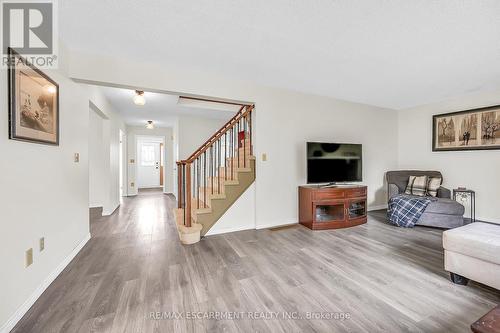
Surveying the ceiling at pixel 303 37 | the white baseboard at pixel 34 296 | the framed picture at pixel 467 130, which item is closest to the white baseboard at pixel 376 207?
the framed picture at pixel 467 130

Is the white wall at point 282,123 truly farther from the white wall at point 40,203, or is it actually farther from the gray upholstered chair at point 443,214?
the gray upholstered chair at point 443,214

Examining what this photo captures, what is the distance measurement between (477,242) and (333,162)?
2.22m

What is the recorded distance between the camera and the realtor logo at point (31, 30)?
152 cm

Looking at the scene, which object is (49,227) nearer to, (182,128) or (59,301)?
(59,301)

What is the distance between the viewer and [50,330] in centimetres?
143

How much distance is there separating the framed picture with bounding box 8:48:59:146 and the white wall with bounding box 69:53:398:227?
2.26 ft

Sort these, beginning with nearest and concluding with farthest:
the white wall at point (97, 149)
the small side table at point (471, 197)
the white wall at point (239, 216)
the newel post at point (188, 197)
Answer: the newel post at point (188, 197), the white wall at point (239, 216), the small side table at point (471, 197), the white wall at point (97, 149)

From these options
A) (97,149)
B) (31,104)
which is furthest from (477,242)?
(97,149)

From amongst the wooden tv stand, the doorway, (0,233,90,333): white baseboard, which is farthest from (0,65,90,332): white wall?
the doorway

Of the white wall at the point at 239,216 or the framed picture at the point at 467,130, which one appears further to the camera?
the framed picture at the point at 467,130

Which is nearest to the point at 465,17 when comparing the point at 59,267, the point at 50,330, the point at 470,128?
the point at 470,128

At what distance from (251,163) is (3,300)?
2878 mm

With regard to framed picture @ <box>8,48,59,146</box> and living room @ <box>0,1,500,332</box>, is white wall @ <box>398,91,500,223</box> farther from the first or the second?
framed picture @ <box>8,48,59,146</box>

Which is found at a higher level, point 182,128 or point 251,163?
point 182,128
